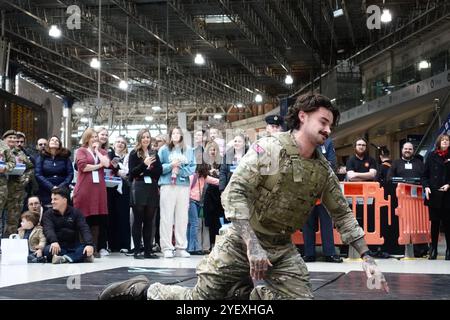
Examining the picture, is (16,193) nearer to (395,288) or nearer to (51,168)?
(51,168)

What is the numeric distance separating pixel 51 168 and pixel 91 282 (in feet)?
11.3

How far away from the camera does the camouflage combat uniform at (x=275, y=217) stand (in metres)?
3.02

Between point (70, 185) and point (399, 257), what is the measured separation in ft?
13.9

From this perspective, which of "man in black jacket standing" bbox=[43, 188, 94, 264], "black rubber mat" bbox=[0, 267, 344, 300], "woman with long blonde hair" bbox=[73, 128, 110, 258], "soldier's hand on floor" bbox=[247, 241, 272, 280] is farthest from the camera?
"woman with long blonde hair" bbox=[73, 128, 110, 258]

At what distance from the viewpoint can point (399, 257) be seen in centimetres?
823

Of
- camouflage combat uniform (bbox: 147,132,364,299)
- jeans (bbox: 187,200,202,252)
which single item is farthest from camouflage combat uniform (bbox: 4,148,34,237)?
camouflage combat uniform (bbox: 147,132,364,299)

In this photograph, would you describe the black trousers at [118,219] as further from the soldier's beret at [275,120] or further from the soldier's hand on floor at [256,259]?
the soldier's hand on floor at [256,259]

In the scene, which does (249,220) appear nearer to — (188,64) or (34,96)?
(34,96)

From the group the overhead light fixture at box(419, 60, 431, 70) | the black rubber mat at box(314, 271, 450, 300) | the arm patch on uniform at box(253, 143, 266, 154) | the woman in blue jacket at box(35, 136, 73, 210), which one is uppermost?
the overhead light fixture at box(419, 60, 431, 70)

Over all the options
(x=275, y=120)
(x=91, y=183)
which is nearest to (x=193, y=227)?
(x=91, y=183)

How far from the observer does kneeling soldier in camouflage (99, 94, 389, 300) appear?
2982 millimetres

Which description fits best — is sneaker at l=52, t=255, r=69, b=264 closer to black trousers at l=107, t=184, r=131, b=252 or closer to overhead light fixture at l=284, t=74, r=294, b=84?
black trousers at l=107, t=184, r=131, b=252

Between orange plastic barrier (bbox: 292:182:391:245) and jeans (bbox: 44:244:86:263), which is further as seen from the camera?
orange plastic barrier (bbox: 292:182:391:245)

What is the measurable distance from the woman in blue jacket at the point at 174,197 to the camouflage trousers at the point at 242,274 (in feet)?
15.7
